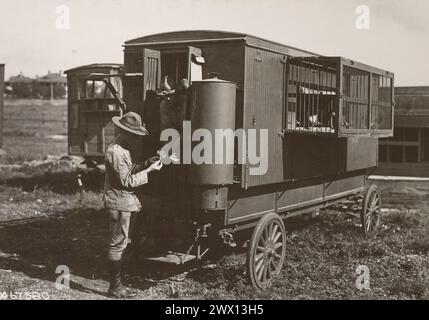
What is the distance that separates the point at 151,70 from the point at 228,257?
3.08m

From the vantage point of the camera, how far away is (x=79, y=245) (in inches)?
362

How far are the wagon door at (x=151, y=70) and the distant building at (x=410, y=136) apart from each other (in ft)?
25.6

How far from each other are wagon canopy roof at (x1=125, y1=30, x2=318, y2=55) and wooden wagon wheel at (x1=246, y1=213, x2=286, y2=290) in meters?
2.22

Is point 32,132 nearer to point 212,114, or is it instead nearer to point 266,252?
point 266,252

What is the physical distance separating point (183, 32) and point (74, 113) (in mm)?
8736

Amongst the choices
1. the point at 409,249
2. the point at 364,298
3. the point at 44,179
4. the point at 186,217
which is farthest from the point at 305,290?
the point at 44,179

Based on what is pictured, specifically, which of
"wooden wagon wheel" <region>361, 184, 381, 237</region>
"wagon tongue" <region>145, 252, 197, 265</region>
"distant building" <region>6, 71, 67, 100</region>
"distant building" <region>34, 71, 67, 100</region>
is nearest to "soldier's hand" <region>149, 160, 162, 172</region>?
"wagon tongue" <region>145, 252, 197, 265</region>

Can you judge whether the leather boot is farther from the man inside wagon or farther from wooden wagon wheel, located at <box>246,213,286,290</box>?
wooden wagon wheel, located at <box>246,213,286,290</box>

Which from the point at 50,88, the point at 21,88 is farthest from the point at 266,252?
the point at 21,88

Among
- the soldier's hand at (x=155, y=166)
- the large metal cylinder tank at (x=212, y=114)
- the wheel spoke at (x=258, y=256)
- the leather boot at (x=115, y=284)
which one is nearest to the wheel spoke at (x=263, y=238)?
the wheel spoke at (x=258, y=256)

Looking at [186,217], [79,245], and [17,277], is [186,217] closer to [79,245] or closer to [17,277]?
[17,277]

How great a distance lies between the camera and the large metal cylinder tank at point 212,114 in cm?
617

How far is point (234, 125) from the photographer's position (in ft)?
21.0

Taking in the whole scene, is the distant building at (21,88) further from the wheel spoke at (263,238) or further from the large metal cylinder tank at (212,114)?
the large metal cylinder tank at (212,114)
